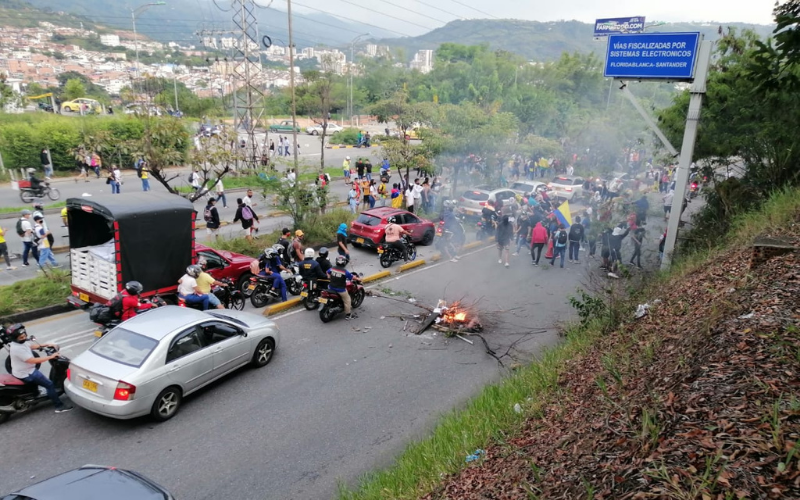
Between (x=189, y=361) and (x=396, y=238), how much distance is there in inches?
342

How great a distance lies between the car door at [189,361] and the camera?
7.80 m

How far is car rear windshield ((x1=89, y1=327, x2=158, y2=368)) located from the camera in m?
7.53

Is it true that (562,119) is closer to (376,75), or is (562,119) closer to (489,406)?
(376,75)

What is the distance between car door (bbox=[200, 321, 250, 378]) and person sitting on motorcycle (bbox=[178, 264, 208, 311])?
6.09 ft

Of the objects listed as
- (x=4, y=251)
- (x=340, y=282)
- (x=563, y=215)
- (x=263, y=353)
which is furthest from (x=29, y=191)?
(x=563, y=215)

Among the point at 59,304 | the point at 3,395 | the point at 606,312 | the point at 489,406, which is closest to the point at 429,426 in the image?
the point at 489,406

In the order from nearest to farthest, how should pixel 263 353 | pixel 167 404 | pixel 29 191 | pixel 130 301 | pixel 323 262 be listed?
pixel 167 404
pixel 130 301
pixel 263 353
pixel 323 262
pixel 29 191

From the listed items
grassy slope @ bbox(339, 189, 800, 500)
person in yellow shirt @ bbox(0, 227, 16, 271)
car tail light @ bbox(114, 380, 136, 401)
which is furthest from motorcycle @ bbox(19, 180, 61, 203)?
grassy slope @ bbox(339, 189, 800, 500)

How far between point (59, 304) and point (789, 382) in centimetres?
1273

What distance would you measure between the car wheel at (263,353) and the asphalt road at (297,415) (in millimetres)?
152

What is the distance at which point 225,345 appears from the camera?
8.66 meters

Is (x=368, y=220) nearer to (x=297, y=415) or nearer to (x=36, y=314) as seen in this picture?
(x=36, y=314)

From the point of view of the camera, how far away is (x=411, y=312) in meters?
12.5

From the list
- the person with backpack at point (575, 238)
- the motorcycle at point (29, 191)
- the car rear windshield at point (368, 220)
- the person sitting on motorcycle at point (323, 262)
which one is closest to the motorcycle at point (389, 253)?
the car rear windshield at point (368, 220)
